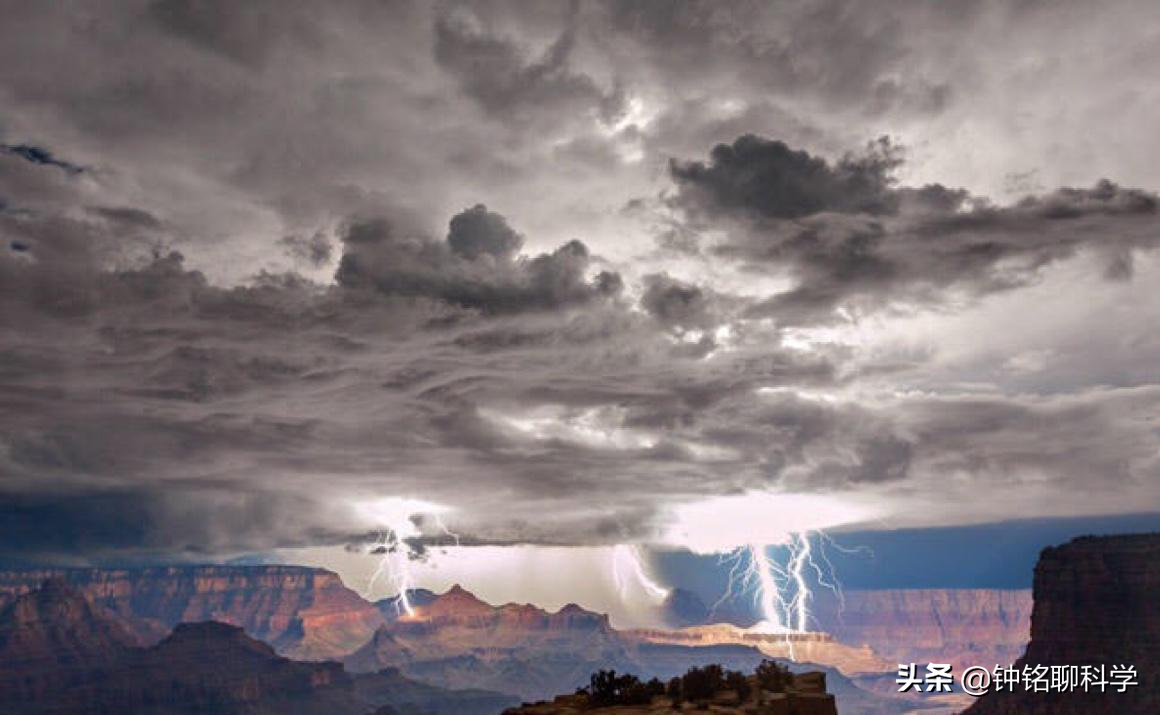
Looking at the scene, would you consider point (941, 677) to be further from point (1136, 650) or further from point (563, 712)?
point (1136, 650)

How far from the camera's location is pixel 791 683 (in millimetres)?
56406

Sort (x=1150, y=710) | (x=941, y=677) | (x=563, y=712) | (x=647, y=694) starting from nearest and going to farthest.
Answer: (x=563, y=712) < (x=647, y=694) < (x=941, y=677) < (x=1150, y=710)

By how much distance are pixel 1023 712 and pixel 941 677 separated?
151747 millimetres

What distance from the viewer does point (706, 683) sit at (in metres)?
53.3

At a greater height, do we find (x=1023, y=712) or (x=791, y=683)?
(x=791, y=683)

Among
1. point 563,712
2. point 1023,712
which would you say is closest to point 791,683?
point 563,712

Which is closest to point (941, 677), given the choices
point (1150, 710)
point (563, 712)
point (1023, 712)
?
point (563, 712)

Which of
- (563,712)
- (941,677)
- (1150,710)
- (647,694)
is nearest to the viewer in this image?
(563,712)

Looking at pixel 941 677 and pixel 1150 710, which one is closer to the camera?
pixel 941 677

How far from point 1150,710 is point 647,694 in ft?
519

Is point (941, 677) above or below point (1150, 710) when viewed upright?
above

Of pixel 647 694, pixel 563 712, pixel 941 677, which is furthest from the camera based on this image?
pixel 941 677

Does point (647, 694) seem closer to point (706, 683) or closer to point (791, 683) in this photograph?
point (706, 683)

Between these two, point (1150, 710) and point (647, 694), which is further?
point (1150, 710)
